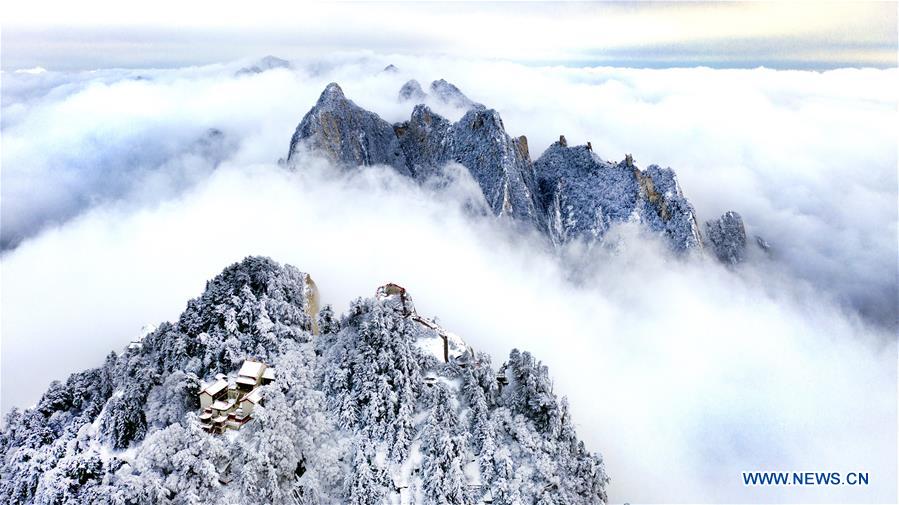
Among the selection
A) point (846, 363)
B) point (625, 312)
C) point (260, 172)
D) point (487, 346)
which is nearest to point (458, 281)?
point (487, 346)

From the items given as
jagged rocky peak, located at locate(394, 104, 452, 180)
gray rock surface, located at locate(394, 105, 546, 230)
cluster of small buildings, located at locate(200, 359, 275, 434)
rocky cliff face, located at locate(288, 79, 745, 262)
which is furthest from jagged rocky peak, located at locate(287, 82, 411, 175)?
cluster of small buildings, located at locate(200, 359, 275, 434)

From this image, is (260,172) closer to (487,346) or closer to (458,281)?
(458,281)

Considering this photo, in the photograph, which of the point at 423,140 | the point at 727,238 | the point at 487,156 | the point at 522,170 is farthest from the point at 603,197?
the point at 423,140

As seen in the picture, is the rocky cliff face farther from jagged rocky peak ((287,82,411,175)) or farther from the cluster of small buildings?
the cluster of small buildings

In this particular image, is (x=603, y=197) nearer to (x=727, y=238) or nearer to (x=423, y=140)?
(x=727, y=238)

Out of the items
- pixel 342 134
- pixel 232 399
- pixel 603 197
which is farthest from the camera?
pixel 342 134

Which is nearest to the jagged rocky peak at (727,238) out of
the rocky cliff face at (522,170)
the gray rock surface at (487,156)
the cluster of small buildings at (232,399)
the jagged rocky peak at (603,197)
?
the rocky cliff face at (522,170)
